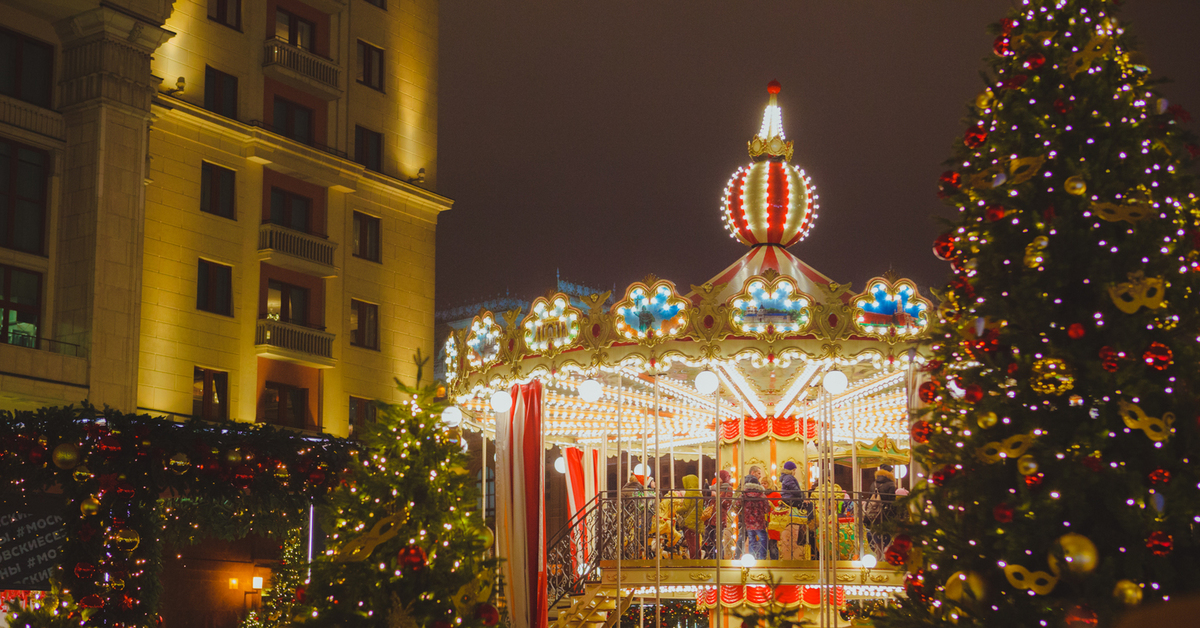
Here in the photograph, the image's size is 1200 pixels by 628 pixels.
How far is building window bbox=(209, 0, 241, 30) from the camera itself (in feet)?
80.8

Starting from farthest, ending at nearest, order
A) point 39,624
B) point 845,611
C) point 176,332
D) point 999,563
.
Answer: point 176,332
point 845,611
point 39,624
point 999,563

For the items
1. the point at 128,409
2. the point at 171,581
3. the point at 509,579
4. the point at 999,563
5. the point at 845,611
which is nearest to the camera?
the point at 999,563

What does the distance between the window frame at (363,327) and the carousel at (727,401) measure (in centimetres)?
1080

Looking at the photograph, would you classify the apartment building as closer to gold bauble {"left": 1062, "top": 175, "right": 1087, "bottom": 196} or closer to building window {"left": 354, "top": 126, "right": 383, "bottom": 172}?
building window {"left": 354, "top": 126, "right": 383, "bottom": 172}

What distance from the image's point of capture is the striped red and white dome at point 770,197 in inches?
582

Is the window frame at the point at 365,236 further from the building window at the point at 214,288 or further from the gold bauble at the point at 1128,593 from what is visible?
the gold bauble at the point at 1128,593

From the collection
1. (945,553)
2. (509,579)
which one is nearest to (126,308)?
(509,579)

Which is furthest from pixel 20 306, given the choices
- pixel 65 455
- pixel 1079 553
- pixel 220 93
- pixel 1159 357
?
pixel 1159 357

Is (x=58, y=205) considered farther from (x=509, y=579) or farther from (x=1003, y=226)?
(x=1003, y=226)

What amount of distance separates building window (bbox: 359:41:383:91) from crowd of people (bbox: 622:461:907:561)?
16.4 m

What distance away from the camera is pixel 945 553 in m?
7.01

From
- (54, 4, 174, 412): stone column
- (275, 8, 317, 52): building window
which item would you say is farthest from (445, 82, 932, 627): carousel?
(275, 8, 317, 52): building window

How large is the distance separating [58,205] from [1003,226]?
17.6m

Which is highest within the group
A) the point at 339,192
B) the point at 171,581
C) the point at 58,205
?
the point at 339,192
